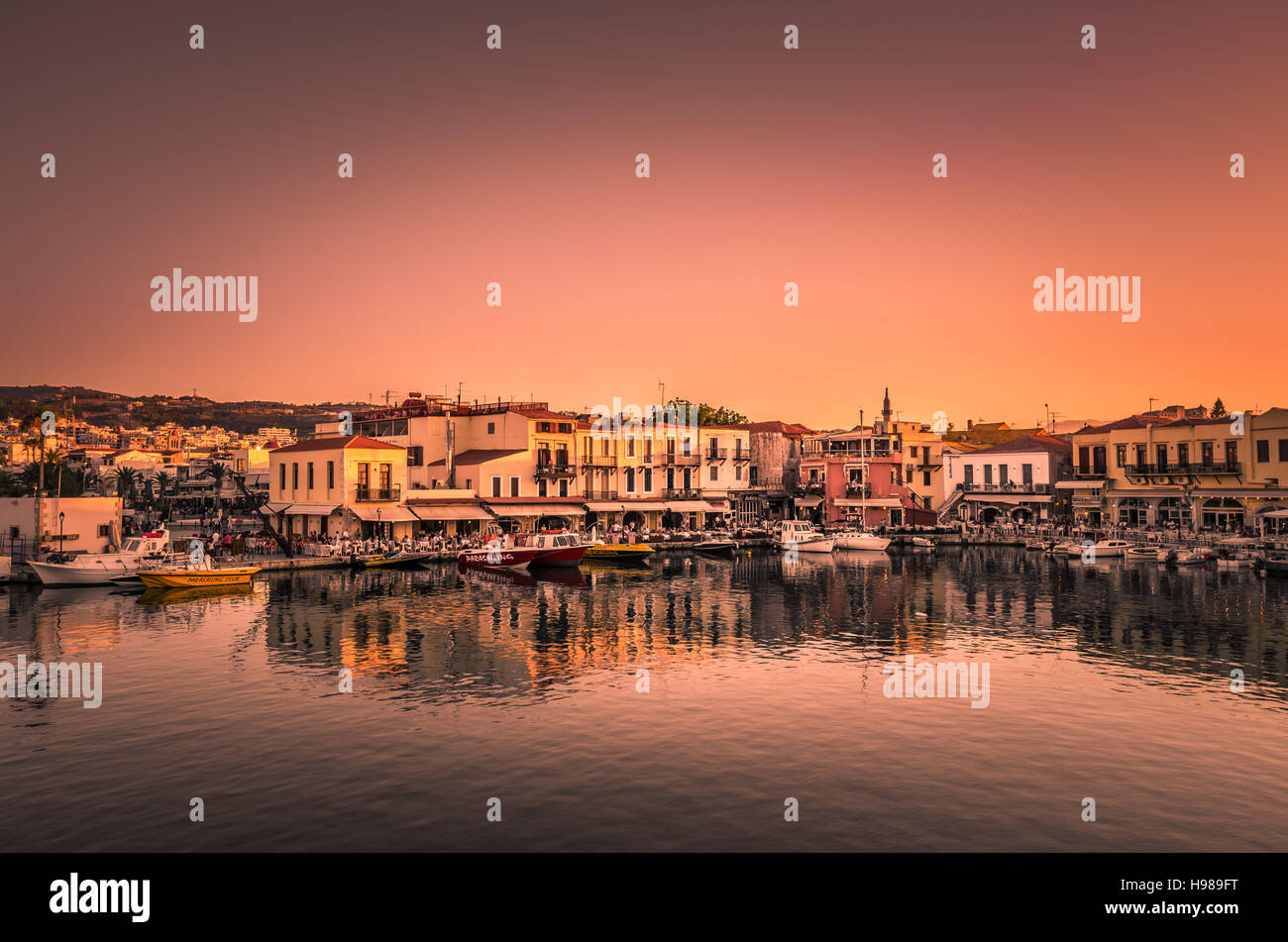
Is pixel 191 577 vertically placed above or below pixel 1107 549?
below

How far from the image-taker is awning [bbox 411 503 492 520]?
213 feet

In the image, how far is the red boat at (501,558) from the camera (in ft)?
184

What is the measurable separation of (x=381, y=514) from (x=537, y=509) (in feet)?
41.8

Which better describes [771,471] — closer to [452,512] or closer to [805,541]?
[805,541]

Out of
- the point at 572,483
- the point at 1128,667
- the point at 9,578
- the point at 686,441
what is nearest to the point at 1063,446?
the point at 686,441

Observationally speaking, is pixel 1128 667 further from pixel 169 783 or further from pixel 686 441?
pixel 686 441

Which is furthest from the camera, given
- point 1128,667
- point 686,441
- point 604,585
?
point 686,441

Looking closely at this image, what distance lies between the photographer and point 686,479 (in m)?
83.9

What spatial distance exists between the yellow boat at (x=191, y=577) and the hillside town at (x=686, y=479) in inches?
372

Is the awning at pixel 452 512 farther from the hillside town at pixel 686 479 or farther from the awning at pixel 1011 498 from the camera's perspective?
the awning at pixel 1011 498

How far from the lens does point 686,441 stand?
8350 centimetres

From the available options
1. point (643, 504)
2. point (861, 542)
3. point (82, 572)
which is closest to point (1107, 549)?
point (861, 542)
